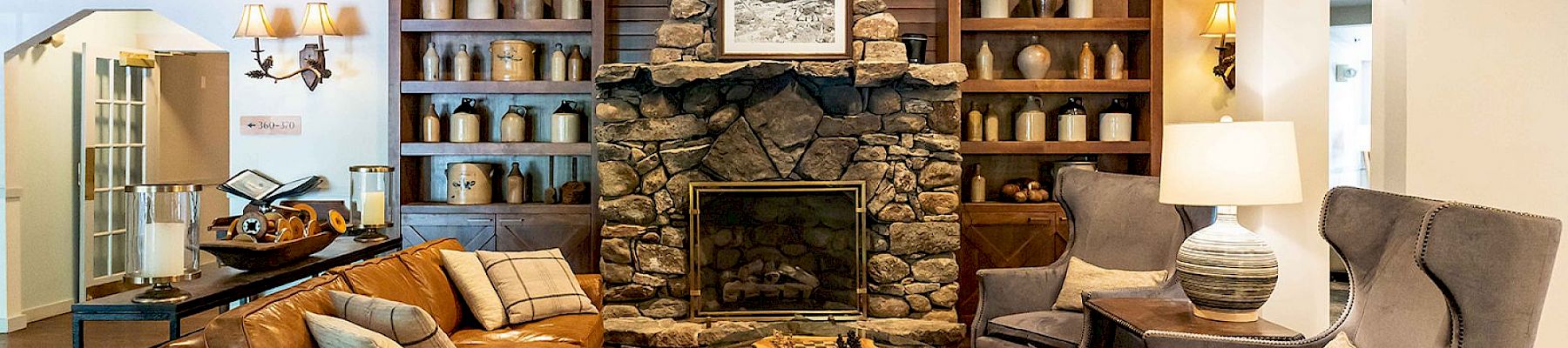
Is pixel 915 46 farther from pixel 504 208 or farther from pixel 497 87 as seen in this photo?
pixel 504 208

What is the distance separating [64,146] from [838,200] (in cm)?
452

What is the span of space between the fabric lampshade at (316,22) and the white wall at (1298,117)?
→ 459 centimetres

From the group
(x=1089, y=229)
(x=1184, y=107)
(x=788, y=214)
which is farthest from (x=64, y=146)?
(x=1184, y=107)

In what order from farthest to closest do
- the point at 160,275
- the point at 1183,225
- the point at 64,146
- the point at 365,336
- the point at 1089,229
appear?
the point at 64,146 < the point at 1089,229 < the point at 1183,225 < the point at 160,275 < the point at 365,336

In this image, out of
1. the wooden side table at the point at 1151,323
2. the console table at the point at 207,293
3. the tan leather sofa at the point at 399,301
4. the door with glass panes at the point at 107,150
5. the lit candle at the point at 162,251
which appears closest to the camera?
the tan leather sofa at the point at 399,301

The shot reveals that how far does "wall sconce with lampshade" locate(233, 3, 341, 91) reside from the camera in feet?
19.2

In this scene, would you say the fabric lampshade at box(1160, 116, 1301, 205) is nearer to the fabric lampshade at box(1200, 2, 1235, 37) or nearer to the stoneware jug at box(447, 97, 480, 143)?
the fabric lampshade at box(1200, 2, 1235, 37)

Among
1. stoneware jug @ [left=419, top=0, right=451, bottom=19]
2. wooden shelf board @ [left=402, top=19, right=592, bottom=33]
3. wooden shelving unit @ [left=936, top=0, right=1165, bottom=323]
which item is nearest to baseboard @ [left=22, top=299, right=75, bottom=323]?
wooden shelf board @ [left=402, top=19, right=592, bottom=33]

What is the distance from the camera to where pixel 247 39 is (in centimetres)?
604

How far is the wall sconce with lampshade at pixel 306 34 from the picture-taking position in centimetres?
584

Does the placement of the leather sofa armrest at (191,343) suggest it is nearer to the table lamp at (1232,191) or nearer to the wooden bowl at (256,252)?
the wooden bowl at (256,252)

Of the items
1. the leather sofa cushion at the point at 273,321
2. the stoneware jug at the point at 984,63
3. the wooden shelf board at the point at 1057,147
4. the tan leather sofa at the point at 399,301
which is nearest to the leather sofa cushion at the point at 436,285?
the tan leather sofa at the point at 399,301

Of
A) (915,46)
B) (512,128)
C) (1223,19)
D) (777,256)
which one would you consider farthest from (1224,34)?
(512,128)

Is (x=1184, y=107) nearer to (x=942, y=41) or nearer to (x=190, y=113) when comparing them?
(x=942, y=41)
